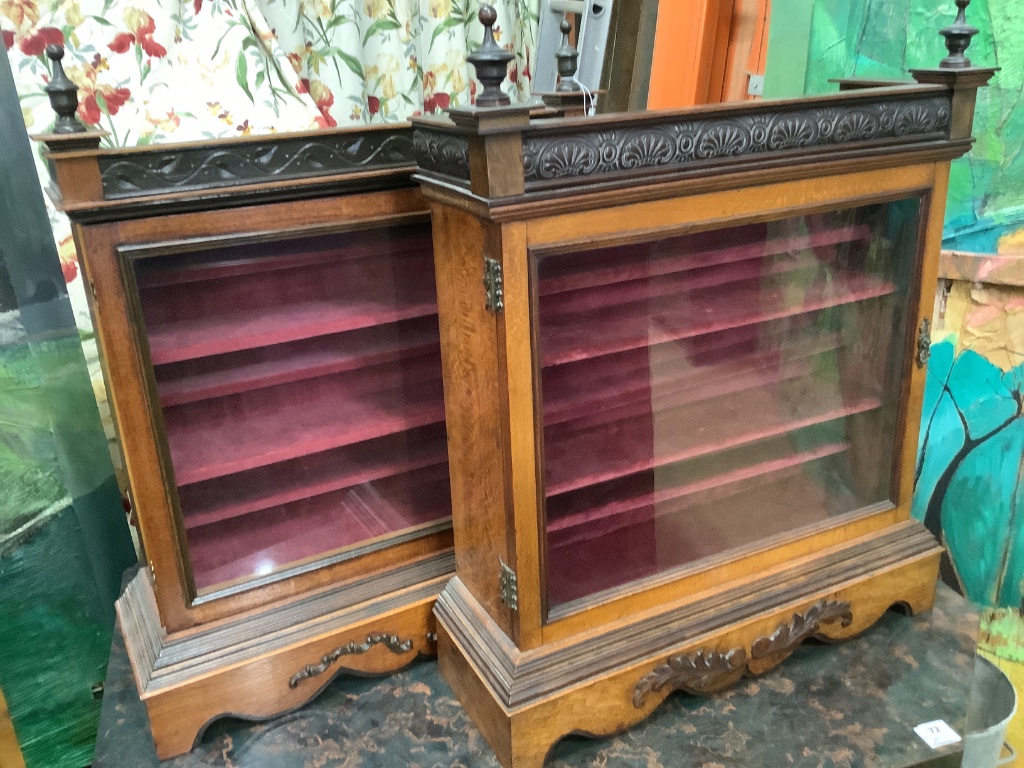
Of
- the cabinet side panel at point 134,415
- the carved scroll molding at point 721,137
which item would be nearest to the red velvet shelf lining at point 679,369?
the carved scroll molding at point 721,137

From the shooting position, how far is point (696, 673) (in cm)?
111

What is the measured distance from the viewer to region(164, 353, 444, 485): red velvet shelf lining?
109 centimetres

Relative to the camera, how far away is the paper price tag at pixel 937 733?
1073mm

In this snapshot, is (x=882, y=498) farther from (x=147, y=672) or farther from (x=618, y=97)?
(x=147, y=672)

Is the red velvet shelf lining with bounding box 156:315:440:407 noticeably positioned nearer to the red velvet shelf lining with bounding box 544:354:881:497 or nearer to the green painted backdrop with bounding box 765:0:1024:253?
the red velvet shelf lining with bounding box 544:354:881:497

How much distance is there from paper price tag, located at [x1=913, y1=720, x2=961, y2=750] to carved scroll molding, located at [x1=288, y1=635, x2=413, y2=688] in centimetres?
69

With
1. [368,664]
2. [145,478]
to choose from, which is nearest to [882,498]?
[368,664]

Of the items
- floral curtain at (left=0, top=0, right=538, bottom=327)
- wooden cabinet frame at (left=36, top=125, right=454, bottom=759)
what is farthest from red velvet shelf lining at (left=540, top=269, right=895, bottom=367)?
floral curtain at (left=0, top=0, right=538, bottom=327)

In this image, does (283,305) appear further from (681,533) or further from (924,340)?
(924,340)

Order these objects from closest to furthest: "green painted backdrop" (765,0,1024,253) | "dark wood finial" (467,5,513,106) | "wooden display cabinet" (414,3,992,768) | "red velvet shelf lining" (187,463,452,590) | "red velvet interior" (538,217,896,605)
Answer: "dark wood finial" (467,5,513,106) → "wooden display cabinet" (414,3,992,768) → "red velvet interior" (538,217,896,605) → "red velvet shelf lining" (187,463,452,590) → "green painted backdrop" (765,0,1024,253)

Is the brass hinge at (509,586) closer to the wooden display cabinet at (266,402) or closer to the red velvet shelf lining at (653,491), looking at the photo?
the red velvet shelf lining at (653,491)

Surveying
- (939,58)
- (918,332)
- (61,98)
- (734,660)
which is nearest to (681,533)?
(734,660)

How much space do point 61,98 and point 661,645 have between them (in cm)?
97

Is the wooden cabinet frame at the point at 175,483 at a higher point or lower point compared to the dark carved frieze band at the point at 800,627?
higher
